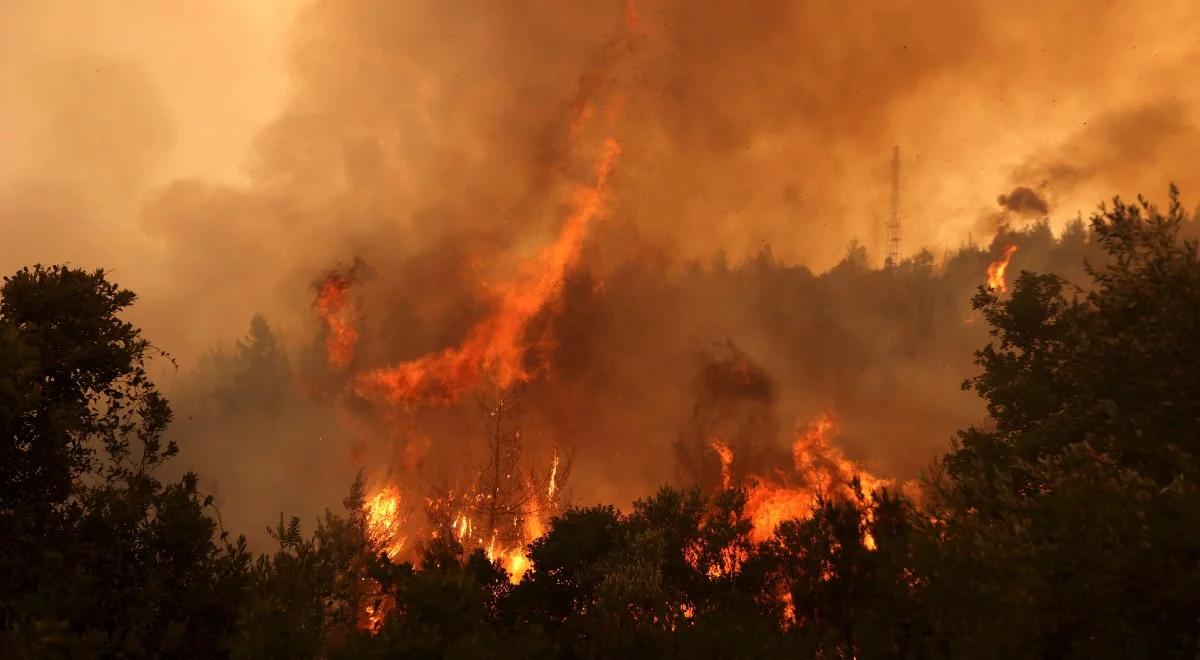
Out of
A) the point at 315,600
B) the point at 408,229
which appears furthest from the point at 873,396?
the point at 315,600

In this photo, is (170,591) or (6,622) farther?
(170,591)

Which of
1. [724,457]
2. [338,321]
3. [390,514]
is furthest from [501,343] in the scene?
[724,457]

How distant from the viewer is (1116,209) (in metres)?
16.2

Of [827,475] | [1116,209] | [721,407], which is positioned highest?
[721,407]

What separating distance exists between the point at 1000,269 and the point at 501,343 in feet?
273

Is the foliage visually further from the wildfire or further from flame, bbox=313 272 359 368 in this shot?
flame, bbox=313 272 359 368

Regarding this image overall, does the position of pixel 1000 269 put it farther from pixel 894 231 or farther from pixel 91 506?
pixel 91 506

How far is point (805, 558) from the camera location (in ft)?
69.5

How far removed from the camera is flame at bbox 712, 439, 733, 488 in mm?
67312

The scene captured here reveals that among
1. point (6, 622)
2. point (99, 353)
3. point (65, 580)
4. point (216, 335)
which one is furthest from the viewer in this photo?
point (216, 335)

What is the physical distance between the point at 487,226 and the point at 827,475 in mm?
42471

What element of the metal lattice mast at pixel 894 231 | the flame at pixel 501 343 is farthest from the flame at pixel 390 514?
the metal lattice mast at pixel 894 231

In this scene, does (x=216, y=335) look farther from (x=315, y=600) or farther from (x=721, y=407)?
(x=315, y=600)

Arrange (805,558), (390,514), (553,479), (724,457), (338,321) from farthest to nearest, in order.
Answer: (338,321) → (724,457) → (553,479) → (390,514) → (805,558)
